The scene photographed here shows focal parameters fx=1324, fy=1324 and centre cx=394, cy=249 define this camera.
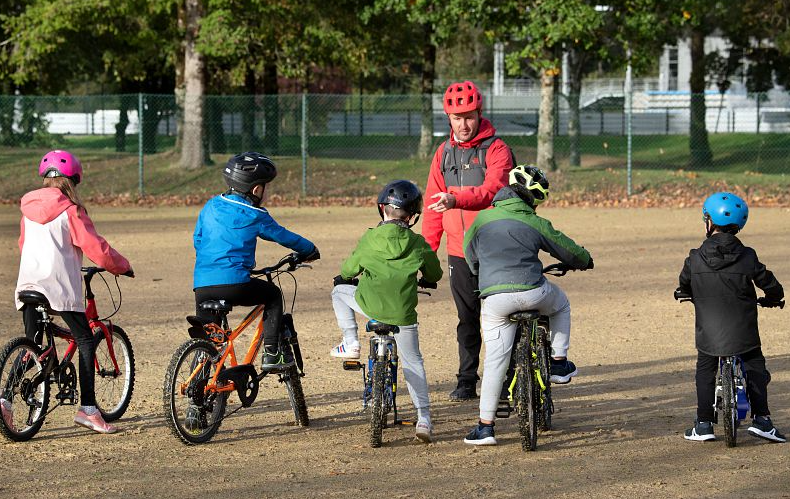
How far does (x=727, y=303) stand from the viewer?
696 cm

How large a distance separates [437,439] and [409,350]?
1.93ft

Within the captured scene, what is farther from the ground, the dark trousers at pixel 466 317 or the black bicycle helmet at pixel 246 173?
the black bicycle helmet at pixel 246 173

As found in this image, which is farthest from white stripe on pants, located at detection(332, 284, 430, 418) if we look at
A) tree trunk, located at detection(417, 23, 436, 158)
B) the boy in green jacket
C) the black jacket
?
tree trunk, located at detection(417, 23, 436, 158)

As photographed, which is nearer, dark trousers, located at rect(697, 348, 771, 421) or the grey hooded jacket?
the grey hooded jacket

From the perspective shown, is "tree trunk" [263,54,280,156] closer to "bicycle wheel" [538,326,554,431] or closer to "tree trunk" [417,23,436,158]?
"tree trunk" [417,23,436,158]

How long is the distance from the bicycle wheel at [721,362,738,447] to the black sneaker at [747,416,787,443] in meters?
0.18

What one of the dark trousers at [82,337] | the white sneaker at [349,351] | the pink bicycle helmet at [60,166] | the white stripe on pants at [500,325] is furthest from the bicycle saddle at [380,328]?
the pink bicycle helmet at [60,166]

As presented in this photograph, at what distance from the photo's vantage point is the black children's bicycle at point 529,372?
674 cm

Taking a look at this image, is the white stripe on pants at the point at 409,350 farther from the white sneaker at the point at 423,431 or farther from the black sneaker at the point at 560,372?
the black sneaker at the point at 560,372

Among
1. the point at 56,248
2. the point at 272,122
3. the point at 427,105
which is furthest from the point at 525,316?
the point at 427,105

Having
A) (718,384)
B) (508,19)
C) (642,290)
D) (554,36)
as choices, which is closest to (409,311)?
(718,384)

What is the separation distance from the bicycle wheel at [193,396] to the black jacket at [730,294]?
2.61 meters

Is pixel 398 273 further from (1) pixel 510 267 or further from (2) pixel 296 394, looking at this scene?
(2) pixel 296 394

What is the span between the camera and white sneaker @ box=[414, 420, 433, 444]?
703cm
